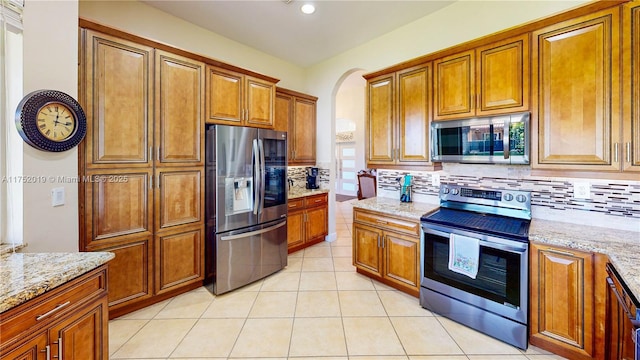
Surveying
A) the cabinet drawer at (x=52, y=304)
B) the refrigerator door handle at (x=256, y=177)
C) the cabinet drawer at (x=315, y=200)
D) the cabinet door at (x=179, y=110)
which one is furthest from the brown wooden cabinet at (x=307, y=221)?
the cabinet drawer at (x=52, y=304)

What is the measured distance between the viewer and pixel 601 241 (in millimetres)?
1647

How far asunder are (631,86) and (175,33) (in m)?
4.21

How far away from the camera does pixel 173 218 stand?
251 centimetres

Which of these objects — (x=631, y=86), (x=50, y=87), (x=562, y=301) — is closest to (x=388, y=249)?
(x=562, y=301)

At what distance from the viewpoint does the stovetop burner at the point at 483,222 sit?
6.19 feet

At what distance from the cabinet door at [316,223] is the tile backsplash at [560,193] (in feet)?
5.72

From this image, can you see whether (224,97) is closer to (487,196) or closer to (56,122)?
(56,122)

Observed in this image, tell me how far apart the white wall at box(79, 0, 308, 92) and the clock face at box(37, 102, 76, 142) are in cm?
79

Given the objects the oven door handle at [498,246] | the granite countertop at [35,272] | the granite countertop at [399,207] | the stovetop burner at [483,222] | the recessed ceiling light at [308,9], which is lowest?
the oven door handle at [498,246]

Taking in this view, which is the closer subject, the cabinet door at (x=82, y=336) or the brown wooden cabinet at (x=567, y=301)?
the cabinet door at (x=82, y=336)

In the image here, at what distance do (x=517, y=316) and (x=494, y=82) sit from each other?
1.89 m

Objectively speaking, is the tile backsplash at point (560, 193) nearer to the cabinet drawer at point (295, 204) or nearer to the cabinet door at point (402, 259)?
the cabinet door at point (402, 259)

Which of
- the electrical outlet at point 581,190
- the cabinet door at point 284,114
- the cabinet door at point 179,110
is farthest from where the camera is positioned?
the cabinet door at point 284,114

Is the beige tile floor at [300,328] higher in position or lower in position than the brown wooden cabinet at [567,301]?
lower
